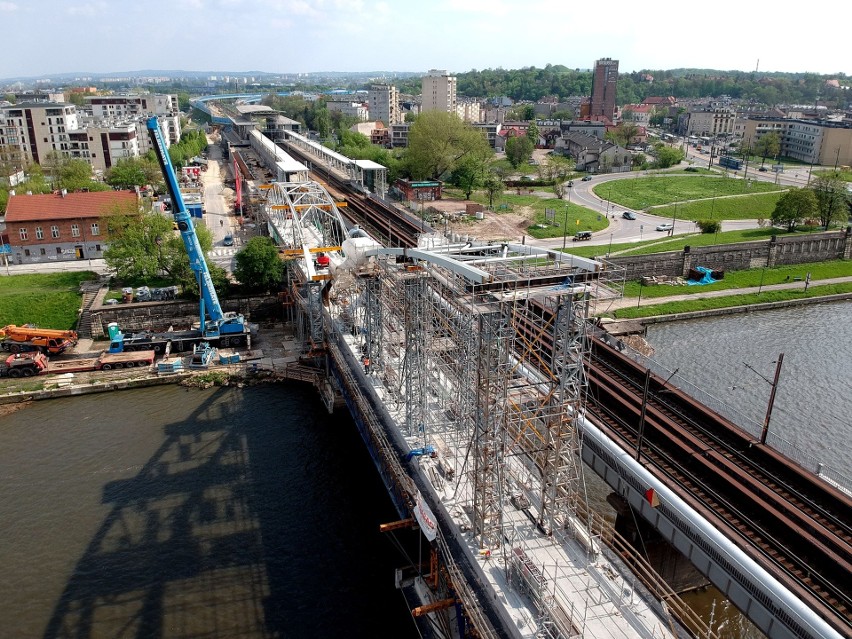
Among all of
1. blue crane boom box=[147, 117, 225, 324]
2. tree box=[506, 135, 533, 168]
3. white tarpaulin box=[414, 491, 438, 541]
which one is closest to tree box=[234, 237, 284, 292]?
blue crane boom box=[147, 117, 225, 324]

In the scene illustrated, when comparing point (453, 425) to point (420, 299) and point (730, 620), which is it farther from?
point (730, 620)

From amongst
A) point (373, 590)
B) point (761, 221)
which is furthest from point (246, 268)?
point (761, 221)

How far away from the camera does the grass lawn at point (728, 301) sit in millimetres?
37594

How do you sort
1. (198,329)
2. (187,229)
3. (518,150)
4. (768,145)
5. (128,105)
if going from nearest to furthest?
(187,229) < (198,329) < (518,150) < (768,145) < (128,105)

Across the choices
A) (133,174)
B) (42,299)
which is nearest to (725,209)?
(133,174)

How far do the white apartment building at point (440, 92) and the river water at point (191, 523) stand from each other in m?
107

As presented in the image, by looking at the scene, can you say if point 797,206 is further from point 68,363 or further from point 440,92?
point 440,92

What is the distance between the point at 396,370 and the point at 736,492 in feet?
39.8

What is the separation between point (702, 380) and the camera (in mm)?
29828

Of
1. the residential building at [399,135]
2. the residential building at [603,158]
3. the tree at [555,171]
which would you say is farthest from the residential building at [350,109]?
the tree at [555,171]

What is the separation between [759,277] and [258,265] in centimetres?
3295

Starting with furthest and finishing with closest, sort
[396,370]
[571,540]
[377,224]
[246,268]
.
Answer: [377,224]
[246,268]
[396,370]
[571,540]

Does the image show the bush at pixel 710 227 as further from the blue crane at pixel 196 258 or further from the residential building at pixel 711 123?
the residential building at pixel 711 123

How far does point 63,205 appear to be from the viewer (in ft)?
146
